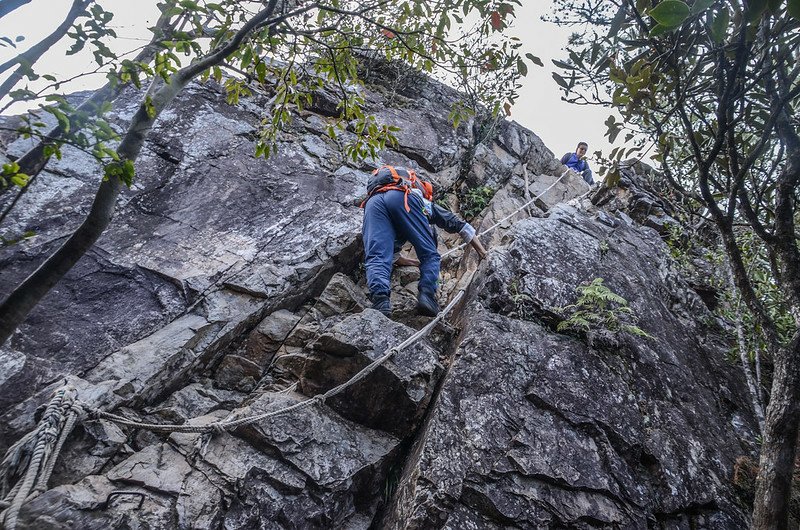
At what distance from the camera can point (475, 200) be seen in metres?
8.59

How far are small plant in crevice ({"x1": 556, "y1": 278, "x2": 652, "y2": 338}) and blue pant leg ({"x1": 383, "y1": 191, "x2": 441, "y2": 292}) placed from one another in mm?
1447

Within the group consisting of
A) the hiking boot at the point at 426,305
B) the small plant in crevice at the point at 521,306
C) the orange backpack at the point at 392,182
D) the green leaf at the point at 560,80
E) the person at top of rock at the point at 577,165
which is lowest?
the hiking boot at the point at 426,305

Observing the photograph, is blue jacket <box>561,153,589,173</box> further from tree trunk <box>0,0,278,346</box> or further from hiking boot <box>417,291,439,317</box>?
tree trunk <box>0,0,278,346</box>

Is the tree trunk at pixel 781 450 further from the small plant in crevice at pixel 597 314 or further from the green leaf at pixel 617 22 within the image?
the green leaf at pixel 617 22

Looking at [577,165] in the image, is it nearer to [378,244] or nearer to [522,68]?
[378,244]

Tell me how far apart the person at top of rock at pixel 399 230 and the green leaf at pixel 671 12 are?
3.65 metres

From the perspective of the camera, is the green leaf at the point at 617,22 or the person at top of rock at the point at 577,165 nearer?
the green leaf at the point at 617,22

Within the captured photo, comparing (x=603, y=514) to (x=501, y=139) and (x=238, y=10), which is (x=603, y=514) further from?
(x=501, y=139)

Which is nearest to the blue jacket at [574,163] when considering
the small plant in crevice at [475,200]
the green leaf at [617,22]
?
the small plant in crevice at [475,200]

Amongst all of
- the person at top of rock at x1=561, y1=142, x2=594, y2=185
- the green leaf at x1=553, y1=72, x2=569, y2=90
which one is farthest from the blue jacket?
the green leaf at x1=553, y1=72, x2=569, y2=90

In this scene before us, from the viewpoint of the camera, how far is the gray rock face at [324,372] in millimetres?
3100

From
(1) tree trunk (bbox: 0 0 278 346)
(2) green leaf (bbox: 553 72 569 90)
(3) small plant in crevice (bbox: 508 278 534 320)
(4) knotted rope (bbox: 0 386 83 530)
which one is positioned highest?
(2) green leaf (bbox: 553 72 569 90)

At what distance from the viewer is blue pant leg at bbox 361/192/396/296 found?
4746mm

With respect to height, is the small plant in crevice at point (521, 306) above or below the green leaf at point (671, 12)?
above
